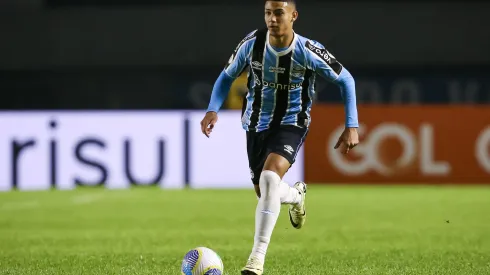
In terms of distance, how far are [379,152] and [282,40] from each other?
31.3 feet

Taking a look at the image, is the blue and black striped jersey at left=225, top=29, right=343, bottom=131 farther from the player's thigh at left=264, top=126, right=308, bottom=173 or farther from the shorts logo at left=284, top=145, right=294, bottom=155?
the shorts logo at left=284, top=145, right=294, bottom=155

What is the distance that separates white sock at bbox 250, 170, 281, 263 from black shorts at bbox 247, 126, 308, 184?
31cm

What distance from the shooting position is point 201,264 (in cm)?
624

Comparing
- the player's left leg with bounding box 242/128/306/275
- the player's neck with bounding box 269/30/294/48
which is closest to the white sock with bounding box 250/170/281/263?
the player's left leg with bounding box 242/128/306/275

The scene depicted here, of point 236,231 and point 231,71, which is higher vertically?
point 231,71

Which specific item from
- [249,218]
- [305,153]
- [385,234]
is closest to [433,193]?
[305,153]

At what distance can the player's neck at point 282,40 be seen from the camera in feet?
22.4

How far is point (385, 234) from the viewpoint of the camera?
9.83m

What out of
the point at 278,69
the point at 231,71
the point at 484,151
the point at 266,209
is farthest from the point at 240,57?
the point at 484,151

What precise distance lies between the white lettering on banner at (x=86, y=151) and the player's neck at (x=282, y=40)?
898 cm

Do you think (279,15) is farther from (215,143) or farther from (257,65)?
(215,143)

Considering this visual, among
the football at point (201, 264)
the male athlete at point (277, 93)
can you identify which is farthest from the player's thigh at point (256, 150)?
the football at point (201, 264)

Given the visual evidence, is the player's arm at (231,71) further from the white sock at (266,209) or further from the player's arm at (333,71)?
the white sock at (266,209)

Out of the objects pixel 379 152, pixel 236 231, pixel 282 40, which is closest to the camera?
pixel 282 40
